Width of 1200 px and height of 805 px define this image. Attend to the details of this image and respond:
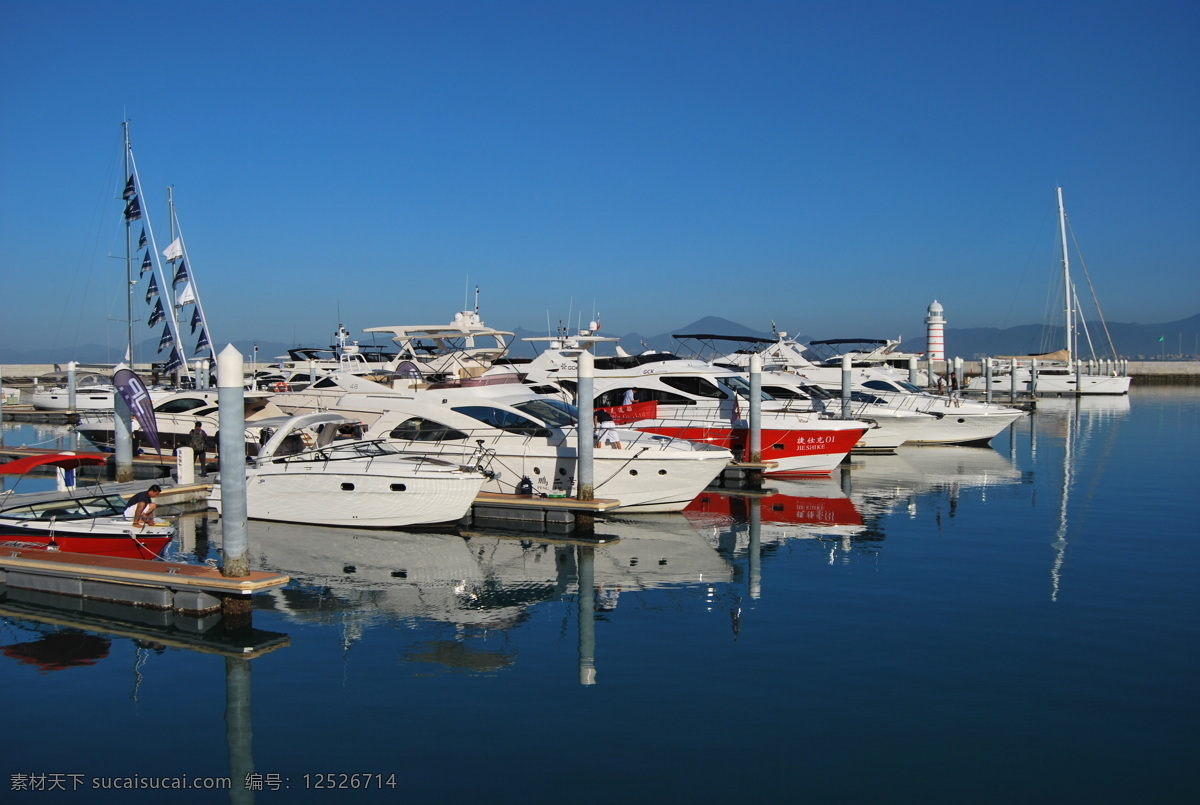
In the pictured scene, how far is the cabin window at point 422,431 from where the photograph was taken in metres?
18.8

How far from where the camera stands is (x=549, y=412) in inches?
758

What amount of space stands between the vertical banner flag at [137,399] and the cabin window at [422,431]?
17.5ft

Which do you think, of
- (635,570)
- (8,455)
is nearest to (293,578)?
(635,570)

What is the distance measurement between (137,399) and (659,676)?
48.6 ft

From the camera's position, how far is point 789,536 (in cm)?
1722

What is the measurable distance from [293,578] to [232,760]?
19.6 feet

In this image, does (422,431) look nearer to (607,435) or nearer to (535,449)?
(535,449)

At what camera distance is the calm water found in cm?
769

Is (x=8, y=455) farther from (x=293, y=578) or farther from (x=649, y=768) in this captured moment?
(x=649, y=768)

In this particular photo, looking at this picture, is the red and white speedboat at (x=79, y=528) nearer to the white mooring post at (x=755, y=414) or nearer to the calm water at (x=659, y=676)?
the calm water at (x=659, y=676)

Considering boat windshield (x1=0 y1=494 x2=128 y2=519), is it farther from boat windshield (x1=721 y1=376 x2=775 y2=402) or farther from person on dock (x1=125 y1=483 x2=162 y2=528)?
boat windshield (x1=721 y1=376 x2=775 y2=402)

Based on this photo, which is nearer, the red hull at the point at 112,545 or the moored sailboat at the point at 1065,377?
the red hull at the point at 112,545

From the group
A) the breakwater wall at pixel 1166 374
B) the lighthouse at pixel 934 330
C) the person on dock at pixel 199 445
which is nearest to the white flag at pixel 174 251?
the person on dock at pixel 199 445

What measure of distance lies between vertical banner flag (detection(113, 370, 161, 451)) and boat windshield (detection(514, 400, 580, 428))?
7.91 metres
